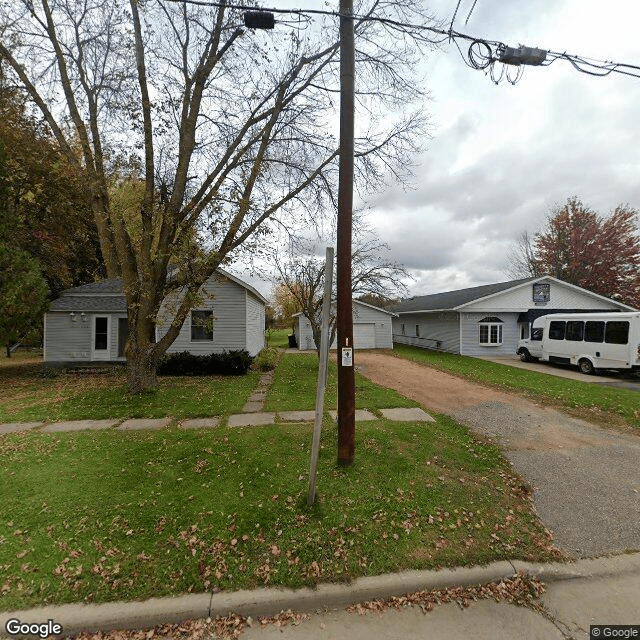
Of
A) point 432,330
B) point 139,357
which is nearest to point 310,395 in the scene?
point 139,357

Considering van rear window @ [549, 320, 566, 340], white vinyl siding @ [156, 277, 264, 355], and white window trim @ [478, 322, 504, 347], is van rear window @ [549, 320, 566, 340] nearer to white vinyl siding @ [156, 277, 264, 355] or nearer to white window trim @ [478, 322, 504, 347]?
white window trim @ [478, 322, 504, 347]

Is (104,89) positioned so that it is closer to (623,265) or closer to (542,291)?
(542,291)

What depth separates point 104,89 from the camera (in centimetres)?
893

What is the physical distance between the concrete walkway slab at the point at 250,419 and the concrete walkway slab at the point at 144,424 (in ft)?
4.09

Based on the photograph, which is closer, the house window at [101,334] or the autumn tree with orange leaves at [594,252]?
the house window at [101,334]

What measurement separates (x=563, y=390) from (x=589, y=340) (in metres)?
5.19

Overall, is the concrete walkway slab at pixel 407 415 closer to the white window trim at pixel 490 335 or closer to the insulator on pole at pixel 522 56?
the insulator on pole at pixel 522 56

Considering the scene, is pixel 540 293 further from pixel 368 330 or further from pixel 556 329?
pixel 368 330

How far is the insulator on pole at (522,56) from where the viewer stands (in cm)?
462

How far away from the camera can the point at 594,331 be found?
1330 centimetres

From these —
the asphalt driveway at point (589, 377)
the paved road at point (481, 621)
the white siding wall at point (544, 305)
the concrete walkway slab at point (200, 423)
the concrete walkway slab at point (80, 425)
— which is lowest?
the paved road at point (481, 621)

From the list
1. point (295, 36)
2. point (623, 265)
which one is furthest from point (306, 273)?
point (623, 265)

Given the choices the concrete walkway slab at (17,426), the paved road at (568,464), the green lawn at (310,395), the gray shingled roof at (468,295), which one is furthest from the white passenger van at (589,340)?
the concrete walkway slab at (17,426)

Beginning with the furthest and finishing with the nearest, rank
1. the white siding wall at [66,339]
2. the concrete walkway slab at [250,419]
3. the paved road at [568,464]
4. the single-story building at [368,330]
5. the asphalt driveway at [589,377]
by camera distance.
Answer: the single-story building at [368,330], the white siding wall at [66,339], the asphalt driveway at [589,377], the concrete walkway slab at [250,419], the paved road at [568,464]
